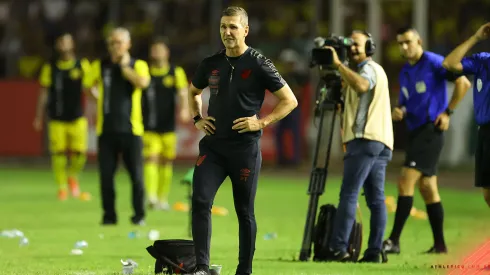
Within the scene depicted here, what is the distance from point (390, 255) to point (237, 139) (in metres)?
3.52

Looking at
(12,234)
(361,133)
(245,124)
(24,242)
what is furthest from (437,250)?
(12,234)

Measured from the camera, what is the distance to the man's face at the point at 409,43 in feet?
44.4

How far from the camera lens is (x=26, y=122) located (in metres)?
30.4

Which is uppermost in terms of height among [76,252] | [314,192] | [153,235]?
[314,192]

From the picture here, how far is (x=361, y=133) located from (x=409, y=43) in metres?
1.63

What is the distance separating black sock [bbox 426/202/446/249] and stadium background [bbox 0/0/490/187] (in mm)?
15447

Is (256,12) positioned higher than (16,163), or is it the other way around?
(256,12)

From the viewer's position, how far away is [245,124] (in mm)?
10227

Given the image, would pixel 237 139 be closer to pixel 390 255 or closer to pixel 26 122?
pixel 390 255

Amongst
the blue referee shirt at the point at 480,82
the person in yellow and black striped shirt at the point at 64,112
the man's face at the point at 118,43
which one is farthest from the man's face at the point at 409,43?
the person in yellow and black striped shirt at the point at 64,112

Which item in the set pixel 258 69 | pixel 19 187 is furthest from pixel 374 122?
pixel 19 187

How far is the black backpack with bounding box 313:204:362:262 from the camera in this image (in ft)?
41.2

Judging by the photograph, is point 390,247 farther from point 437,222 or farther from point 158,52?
point 158,52

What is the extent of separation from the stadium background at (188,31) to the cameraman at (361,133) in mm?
16778
